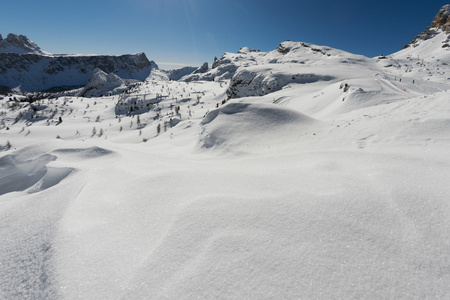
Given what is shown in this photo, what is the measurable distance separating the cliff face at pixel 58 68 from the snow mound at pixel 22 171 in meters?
86.7

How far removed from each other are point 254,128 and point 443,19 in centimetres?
5873

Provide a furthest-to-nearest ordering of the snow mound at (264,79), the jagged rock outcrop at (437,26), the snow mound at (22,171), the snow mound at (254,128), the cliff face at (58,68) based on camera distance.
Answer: the cliff face at (58,68) → the jagged rock outcrop at (437,26) → the snow mound at (264,79) → the snow mound at (254,128) → the snow mound at (22,171)

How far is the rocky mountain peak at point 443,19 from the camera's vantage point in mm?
36156

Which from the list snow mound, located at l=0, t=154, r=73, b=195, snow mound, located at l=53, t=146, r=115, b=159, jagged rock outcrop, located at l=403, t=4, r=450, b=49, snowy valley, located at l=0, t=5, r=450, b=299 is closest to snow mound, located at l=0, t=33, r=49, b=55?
snow mound, located at l=0, t=154, r=73, b=195

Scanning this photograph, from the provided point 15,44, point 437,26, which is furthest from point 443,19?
point 15,44

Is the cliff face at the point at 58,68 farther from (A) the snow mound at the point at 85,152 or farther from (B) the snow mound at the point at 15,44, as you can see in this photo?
(A) the snow mound at the point at 85,152

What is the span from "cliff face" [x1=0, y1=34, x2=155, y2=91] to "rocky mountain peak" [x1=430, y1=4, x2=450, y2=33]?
84734mm

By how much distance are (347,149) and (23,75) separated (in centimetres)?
10627

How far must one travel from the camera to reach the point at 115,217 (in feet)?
5.32

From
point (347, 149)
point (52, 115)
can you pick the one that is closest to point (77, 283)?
point (347, 149)

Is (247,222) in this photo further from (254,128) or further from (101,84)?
→ (101,84)

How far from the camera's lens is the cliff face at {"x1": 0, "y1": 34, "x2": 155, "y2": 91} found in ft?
234

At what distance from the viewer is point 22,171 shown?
10.6 ft

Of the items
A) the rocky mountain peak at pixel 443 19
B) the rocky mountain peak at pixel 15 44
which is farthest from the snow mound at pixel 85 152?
the rocky mountain peak at pixel 15 44
